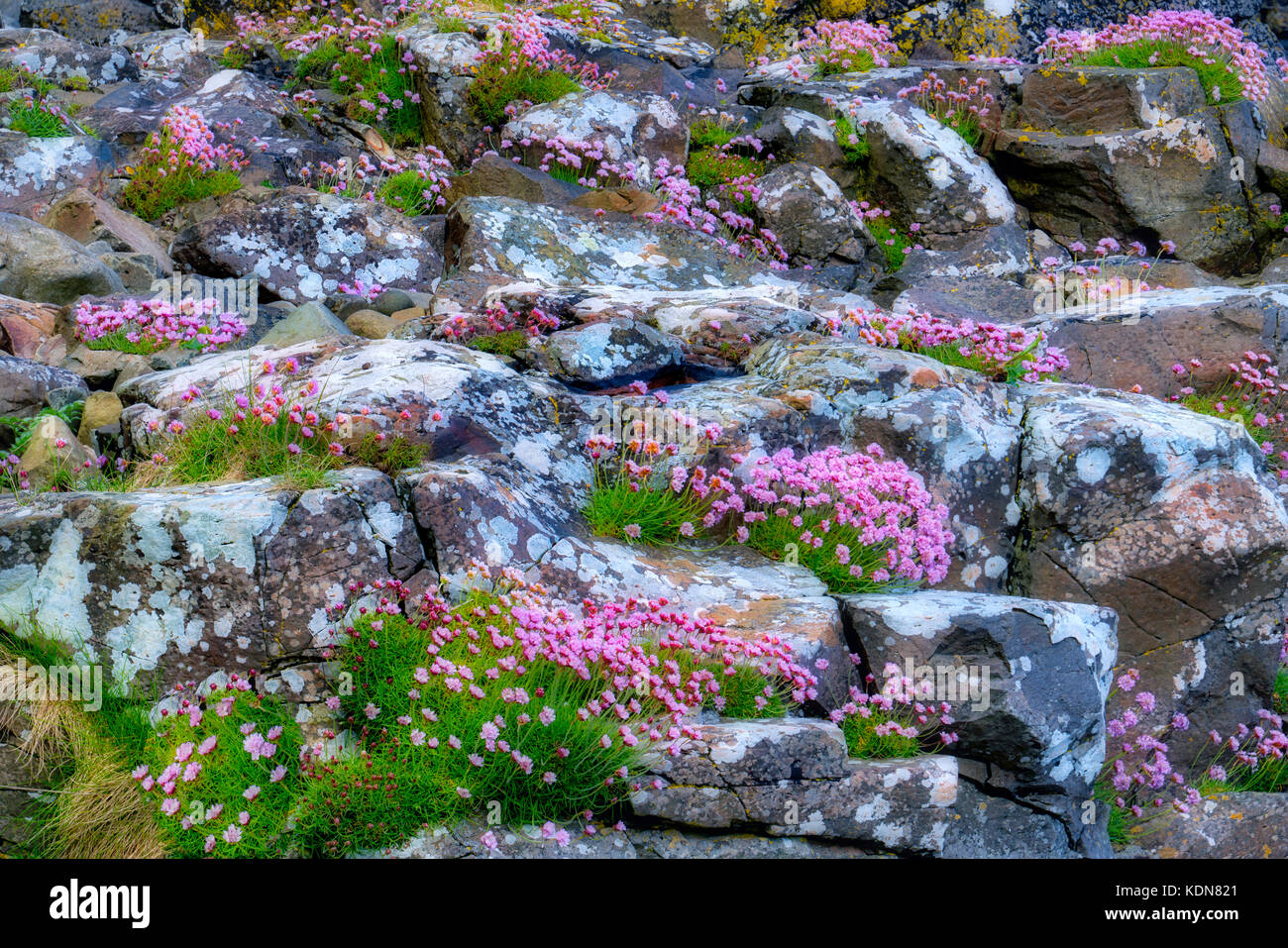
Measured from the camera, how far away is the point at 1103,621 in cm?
552

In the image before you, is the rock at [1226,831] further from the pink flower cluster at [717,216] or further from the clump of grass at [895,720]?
the pink flower cluster at [717,216]

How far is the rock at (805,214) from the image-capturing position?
1102cm

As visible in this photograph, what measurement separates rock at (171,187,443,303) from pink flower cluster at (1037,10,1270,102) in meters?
9.03

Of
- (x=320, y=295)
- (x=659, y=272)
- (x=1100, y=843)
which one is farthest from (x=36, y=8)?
(x=1100, y=843)

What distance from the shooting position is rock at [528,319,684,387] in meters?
6.94

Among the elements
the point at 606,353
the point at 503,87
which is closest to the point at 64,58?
the point at 503,87

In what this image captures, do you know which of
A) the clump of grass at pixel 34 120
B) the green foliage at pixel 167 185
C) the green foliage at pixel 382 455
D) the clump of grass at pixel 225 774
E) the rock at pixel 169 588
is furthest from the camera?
the clump of grass at pixel 34 120

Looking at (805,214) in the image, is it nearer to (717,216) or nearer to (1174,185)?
(717,216)

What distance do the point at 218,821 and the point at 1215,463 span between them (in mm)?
6253

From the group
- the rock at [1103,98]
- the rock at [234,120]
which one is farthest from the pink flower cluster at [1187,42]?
the rock at [234,120]

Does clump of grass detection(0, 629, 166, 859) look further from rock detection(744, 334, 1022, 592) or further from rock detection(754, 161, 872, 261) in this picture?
rock detection(754, 161, 872, 261)

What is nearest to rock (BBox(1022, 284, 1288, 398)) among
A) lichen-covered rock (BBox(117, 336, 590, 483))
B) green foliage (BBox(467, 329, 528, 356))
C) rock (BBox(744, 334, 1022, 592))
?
rock (BBox(744, 334, 1022, 592))

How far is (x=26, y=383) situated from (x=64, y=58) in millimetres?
8174

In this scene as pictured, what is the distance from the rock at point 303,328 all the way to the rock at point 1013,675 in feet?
14.8
